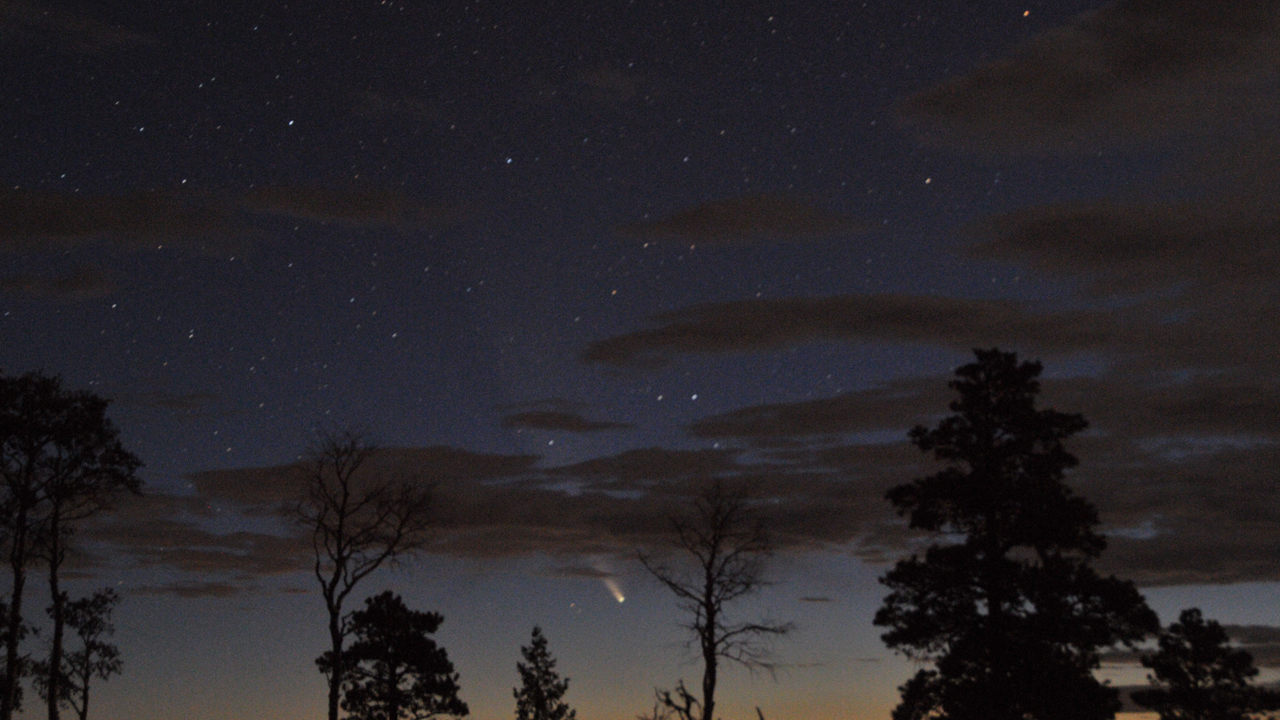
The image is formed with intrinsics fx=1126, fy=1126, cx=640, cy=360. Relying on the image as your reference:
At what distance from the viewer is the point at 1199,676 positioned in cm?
4928

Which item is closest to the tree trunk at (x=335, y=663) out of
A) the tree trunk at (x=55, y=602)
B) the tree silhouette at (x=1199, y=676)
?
the tree trunk at (x=55, y=602)

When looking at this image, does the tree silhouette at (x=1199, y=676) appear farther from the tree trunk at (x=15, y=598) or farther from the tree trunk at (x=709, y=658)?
the tree trunk at (x=15, y=598)

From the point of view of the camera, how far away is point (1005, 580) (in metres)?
31.0

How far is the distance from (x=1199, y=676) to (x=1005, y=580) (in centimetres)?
2452

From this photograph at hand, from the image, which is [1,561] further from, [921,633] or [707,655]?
[921,633]

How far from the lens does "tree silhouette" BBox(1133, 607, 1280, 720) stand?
4788 cm

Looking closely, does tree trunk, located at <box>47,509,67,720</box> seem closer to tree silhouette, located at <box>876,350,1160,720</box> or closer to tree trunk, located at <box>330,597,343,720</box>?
tree trunk, located at <box>330,597,343,720</box>

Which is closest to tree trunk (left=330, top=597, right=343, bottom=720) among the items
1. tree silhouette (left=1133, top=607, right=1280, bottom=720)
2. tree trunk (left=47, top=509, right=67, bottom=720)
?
tree trunk (left=47, top=509, right=67, bottom=720)

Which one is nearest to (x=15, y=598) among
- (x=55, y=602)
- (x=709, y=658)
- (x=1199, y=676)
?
(x=55, y=602)

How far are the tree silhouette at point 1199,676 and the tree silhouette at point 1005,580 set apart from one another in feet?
70.5

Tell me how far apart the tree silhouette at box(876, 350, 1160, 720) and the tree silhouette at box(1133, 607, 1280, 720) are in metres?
21.5

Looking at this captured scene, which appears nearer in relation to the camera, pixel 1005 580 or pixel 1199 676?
pixel 1005 580

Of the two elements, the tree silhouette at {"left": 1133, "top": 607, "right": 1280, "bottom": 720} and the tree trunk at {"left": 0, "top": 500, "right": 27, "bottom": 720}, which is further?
the tree silhouette at {"left": 1133, "top": 607, "right": 1280, "bottom": 720}

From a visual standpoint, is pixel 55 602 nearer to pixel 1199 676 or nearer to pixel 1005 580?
pixel 1005 580
